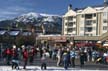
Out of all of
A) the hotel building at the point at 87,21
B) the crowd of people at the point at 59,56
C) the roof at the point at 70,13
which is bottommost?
the crowd of people at the point at 59,56

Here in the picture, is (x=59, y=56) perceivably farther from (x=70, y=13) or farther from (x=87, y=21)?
(x=70, y=13)

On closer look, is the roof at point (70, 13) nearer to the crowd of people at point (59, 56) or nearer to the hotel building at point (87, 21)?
the hotel building at point (87, 21)

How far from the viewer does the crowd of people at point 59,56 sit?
25.1 meters

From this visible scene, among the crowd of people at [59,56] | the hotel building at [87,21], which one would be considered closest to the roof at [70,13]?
the hotel building at [87,21]

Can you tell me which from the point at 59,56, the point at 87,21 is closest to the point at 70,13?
the point at 87,21

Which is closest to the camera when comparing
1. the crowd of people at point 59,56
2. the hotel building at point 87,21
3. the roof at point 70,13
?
the crowd of people at point 59,56

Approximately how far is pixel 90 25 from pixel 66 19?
13.8m

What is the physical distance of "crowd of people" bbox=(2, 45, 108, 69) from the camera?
25.1 meters

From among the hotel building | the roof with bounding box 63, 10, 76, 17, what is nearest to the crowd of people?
the hotel building

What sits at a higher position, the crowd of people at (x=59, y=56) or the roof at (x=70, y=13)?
the roof at (x=70, y=13)

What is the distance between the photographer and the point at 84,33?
103 metres

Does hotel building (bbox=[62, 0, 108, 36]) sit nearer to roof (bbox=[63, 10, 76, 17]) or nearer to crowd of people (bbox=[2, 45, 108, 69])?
roof (bbox=[63, 10, 76, 17])

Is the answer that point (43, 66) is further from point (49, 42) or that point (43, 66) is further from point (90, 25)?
point (90, 25)

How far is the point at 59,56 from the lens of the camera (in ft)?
92.1
